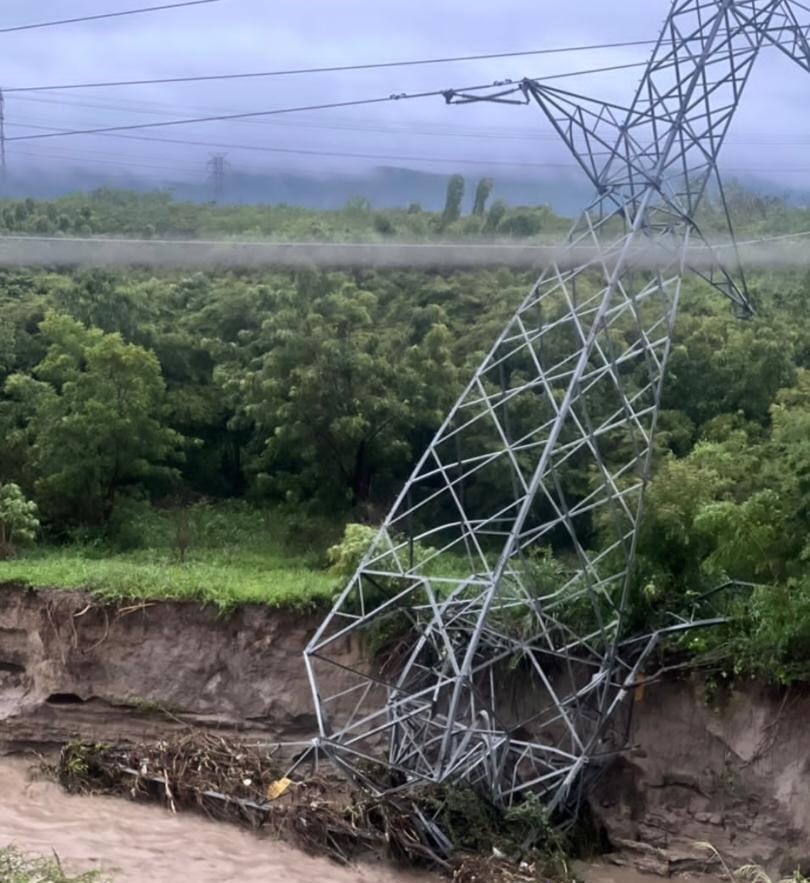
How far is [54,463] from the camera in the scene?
21.6 meters

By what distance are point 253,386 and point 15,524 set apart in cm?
450

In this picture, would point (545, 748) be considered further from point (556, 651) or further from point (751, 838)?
point (751, 838)

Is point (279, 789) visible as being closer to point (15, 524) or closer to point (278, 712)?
point (278, 712)

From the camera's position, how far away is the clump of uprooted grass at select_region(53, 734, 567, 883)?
39.6 feet

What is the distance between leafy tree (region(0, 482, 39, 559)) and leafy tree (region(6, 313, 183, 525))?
144 cm

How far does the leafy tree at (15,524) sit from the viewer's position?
19.7 meters

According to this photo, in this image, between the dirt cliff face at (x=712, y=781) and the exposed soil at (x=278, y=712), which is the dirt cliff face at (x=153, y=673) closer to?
the exposed soil at (x=278, y=712)

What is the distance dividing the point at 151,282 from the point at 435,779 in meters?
15.6

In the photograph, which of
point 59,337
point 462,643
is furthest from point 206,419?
point 462,643

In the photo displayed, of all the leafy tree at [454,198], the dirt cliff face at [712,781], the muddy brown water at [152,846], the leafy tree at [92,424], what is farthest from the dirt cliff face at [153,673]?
the leafy tree at [454,198]

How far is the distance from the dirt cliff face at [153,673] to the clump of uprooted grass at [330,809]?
100 cm

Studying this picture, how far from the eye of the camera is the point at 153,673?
15688 millimetres

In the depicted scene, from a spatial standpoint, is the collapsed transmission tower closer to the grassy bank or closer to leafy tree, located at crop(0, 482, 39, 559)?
the grassy bank

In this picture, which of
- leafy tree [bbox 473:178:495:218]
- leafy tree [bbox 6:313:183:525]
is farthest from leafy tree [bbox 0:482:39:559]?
leafy tree [bbox 473:178:495:218]
